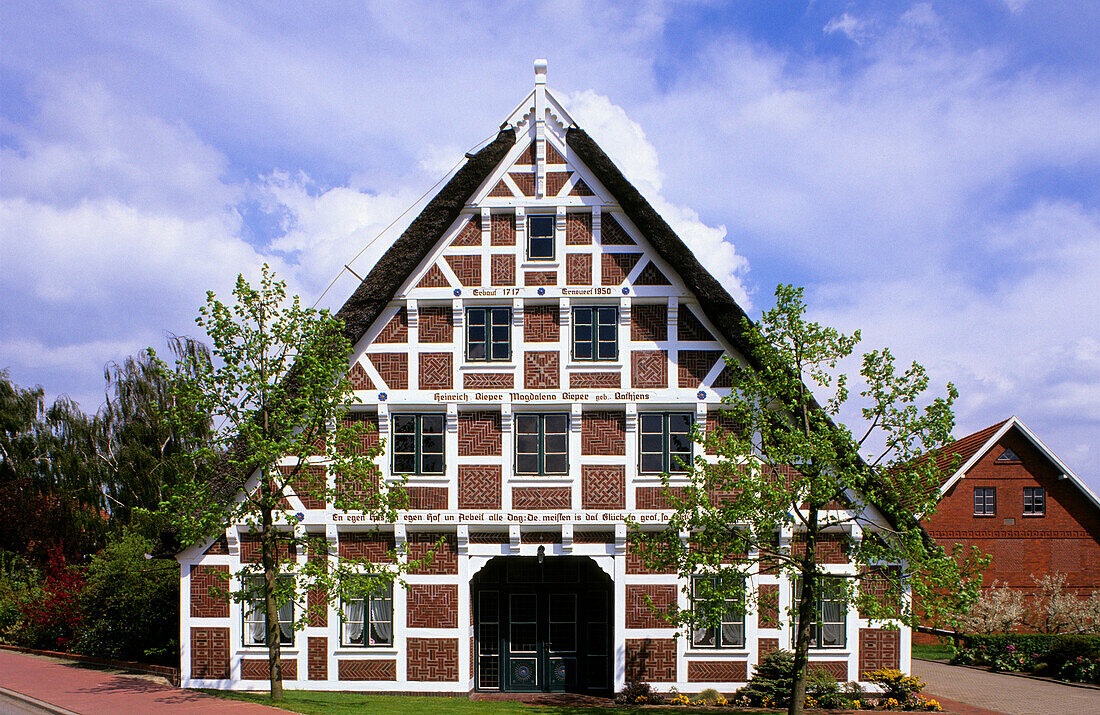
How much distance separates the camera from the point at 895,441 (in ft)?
43.5

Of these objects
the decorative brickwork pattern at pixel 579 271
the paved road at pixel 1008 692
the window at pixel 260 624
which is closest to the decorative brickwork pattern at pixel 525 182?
the decorative brickwork pattern at pixel 579 271

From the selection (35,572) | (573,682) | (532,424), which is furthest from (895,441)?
(35,572)

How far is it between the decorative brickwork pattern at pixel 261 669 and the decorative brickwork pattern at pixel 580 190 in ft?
40.2

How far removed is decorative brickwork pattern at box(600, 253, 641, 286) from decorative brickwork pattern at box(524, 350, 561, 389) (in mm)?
2088

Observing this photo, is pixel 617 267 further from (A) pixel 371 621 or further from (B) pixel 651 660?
(A) pixel 371 621

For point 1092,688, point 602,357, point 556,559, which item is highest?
point 602,357

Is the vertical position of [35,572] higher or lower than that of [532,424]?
lower

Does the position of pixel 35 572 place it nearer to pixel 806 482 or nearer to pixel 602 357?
pixel 602 357

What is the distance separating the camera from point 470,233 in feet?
59.4

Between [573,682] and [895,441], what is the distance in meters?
9.59

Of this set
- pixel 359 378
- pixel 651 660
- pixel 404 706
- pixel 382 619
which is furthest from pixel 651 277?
pixel 404 706

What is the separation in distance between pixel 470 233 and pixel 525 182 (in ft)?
5.73

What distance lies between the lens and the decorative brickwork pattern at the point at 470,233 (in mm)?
18062

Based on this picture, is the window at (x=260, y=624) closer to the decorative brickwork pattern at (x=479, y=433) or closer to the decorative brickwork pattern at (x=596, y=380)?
the decorative brickwork pattern at (x=479, y=433)
